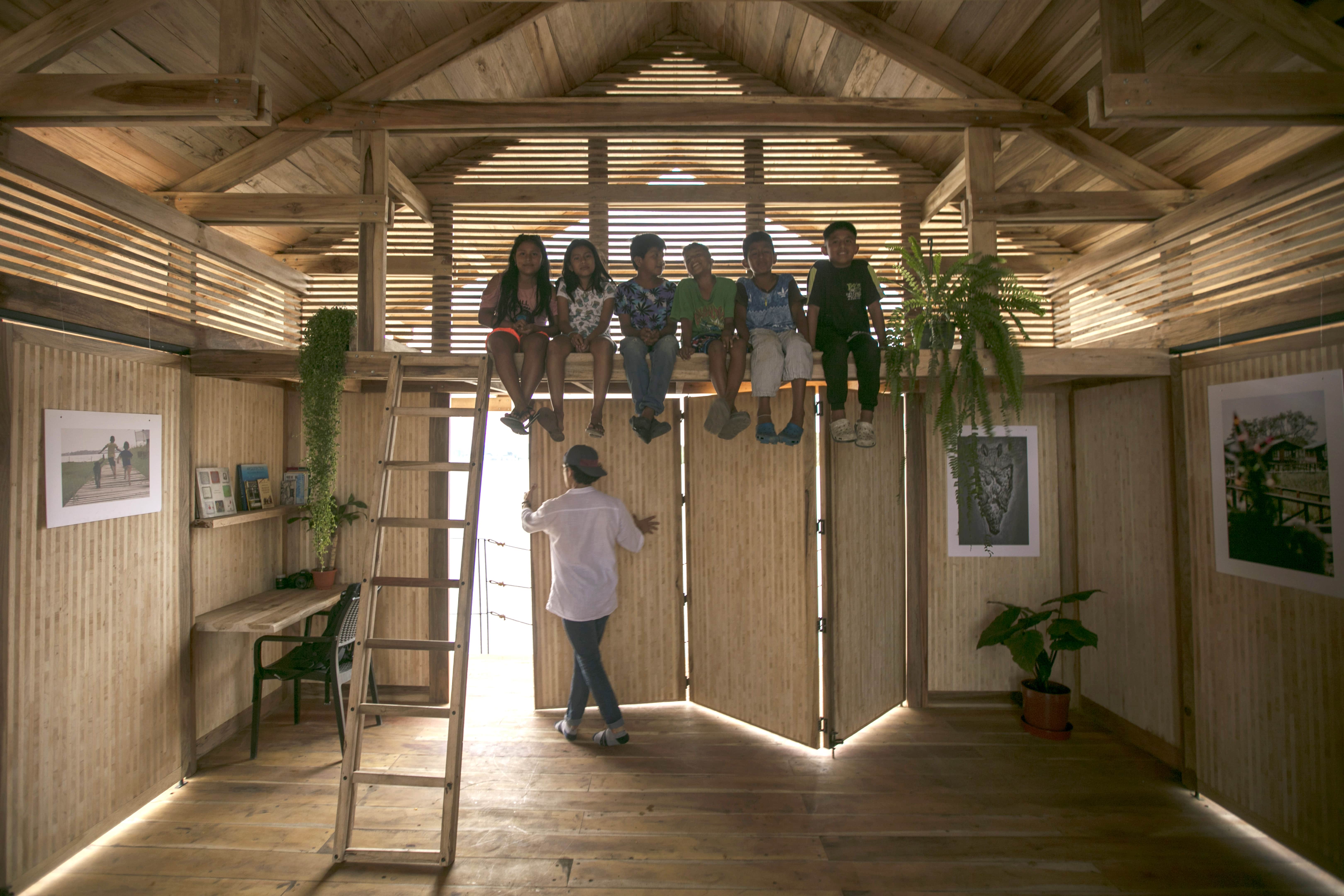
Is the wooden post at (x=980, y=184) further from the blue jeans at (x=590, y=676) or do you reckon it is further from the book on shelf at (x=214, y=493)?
the book on shelf at (x=214, y=493)

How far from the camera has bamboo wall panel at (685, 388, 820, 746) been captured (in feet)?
14.6

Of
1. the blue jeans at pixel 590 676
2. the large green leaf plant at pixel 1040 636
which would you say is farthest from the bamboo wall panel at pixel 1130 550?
the blue jeans at pixel 590 676

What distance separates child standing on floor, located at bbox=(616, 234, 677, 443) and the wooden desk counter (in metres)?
2.75

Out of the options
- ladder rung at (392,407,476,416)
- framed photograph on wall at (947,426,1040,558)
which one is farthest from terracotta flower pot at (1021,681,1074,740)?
ladder rung at (392,407,476,416)

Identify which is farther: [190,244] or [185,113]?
[190,244]

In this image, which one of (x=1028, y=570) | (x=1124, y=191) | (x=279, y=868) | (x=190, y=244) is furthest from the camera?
(x=1028, y=570)

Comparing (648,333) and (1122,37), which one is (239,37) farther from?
(1122,37)

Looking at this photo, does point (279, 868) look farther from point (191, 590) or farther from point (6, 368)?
point (6, 368)

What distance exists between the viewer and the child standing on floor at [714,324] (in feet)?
13.0

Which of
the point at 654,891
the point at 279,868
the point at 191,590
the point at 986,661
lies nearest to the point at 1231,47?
the point at 986,661

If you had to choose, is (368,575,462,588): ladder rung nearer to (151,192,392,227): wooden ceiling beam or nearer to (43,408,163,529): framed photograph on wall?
(43,408,163,529): framed photograph on wall

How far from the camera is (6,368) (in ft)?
9.62

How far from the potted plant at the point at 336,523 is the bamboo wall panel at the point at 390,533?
43mm

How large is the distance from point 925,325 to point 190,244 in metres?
4.79
